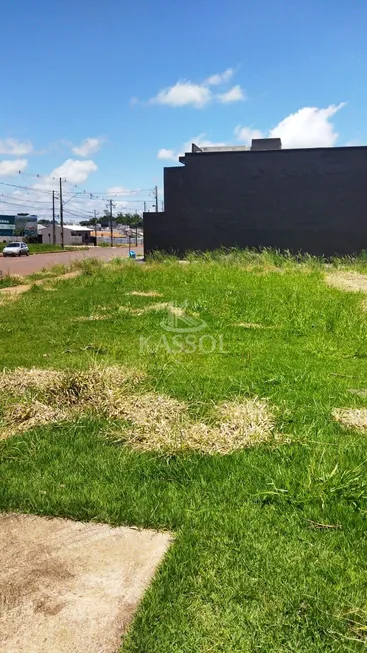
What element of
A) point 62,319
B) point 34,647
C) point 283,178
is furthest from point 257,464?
point 283,178

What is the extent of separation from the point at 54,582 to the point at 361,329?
20.9ft

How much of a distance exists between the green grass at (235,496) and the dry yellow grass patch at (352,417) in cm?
12

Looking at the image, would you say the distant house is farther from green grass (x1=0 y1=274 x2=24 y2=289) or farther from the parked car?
green grass (x1=0 y1=274 x2=24 y2=289)

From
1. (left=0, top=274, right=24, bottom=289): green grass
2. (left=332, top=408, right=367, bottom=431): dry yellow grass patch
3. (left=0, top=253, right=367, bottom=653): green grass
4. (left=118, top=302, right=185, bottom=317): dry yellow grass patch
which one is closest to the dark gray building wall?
(left=0, top=274, right=24, bottom=289): green grass

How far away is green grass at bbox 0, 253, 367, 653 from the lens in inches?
72.4

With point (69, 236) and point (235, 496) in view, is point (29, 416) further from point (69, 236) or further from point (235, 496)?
point (69, 236)

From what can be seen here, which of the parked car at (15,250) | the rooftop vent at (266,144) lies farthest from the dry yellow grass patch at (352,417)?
the parked car at (15,250)

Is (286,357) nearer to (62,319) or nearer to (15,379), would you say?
(15,379)

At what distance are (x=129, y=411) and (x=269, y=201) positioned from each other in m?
21.2

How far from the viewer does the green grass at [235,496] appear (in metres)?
1.84

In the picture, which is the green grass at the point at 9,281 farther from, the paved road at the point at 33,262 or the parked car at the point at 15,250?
the parked car at the point at 15,250

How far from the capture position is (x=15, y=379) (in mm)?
4480

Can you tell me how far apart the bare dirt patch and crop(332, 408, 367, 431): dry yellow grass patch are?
1.89 meters

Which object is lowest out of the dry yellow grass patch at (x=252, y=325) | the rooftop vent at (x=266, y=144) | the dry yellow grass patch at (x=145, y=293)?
the dry yellow grass patch at (x=252, y=325)
